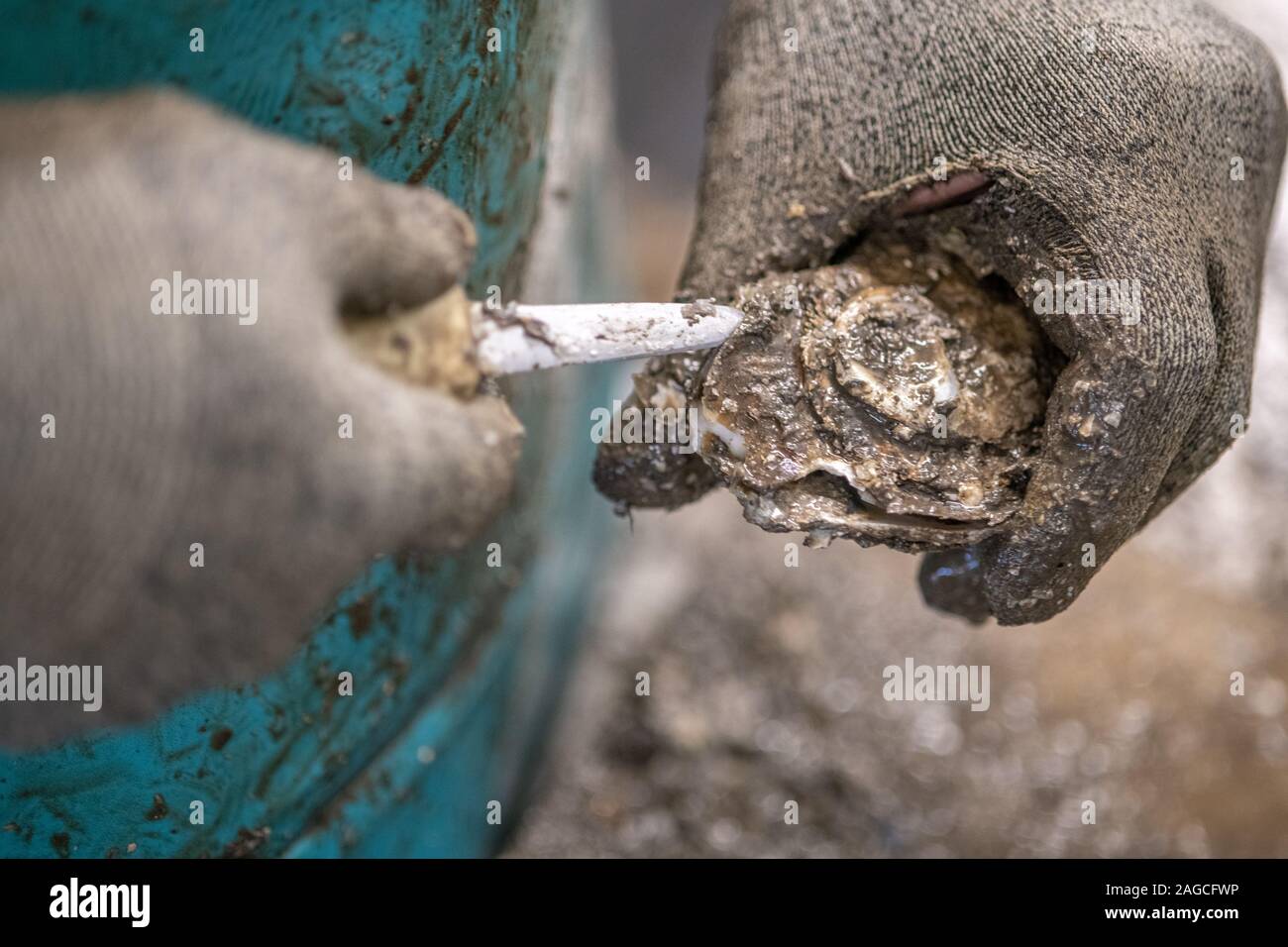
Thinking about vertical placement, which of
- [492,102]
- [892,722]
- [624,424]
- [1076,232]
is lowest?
[892,722]

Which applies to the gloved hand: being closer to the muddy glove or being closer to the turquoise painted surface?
the turquoise painted surface

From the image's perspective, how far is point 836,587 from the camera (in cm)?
199

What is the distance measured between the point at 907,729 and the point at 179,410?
148cm

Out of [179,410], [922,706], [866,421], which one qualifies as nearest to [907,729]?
[922,706]

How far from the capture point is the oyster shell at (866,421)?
96 centimetres

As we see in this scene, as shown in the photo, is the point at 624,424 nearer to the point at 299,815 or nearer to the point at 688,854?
the point at 299,815

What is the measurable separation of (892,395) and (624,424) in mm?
295

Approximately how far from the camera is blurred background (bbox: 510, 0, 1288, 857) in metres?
1.65

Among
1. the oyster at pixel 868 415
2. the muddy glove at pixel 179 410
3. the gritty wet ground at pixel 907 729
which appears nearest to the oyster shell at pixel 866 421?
the oyster at pixel 868 415

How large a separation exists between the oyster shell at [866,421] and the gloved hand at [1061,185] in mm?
53

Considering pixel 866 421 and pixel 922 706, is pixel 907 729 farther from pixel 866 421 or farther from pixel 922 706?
pixel 866 421

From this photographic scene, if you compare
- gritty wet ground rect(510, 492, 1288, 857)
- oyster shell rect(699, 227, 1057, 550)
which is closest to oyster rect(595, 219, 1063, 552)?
oyster shell rect(699, 227, 1057, 550)

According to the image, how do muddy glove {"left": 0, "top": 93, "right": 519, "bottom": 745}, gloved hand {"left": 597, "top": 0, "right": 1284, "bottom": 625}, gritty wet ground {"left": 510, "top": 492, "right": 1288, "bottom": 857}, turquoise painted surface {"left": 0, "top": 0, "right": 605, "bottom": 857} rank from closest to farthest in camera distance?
muddy glove {"left": 0, "top": 93, "right": 519, "bottom": 745}
turquoise painted surface {"left": 0, "top": 0, "right": 605, "bottom": 857}
gloved hand {"left": 597, "top": 0, "right": 1284, "bottom": 625}
gritty wet ground {"left": 510, "top": 492, "right": 1288, "bottom": 857}
